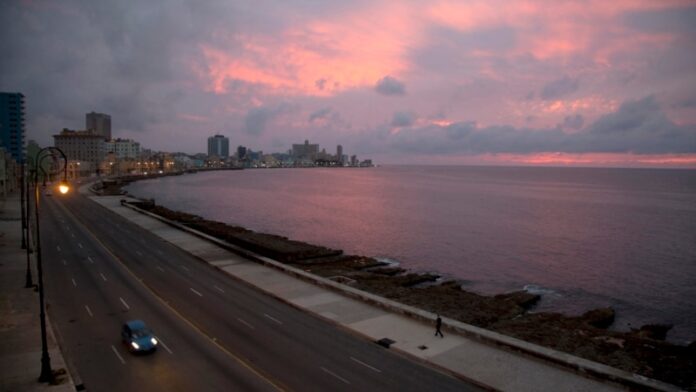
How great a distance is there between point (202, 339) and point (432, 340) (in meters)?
11.4

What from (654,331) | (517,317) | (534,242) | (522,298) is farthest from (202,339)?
(534,242)

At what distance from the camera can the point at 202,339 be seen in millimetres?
22000

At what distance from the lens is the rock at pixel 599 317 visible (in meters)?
33.3

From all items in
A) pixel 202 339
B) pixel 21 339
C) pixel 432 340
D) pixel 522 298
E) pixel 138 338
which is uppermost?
pixel 138 338

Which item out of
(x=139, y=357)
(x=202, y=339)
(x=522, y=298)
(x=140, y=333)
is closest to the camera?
(x=139, y=357)

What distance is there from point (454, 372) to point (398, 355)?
2864 millimetres

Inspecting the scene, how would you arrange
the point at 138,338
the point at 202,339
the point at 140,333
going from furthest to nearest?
1. the point at 202,339
2. the point at 140,333
3. the point at 138,338

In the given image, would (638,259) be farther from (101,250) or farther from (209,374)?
(101,250)

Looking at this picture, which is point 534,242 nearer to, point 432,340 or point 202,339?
point 432,340

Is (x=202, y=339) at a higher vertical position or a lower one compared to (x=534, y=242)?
higher

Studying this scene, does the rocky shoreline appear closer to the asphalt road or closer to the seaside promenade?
the seaside promenade

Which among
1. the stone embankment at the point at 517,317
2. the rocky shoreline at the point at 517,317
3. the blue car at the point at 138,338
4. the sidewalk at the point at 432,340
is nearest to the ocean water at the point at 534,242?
the stone embankment at the point at 517,317

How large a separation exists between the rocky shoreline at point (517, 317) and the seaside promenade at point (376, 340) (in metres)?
3.84

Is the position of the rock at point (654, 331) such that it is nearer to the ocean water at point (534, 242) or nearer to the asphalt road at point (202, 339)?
the ocean water at point (534, 242)
